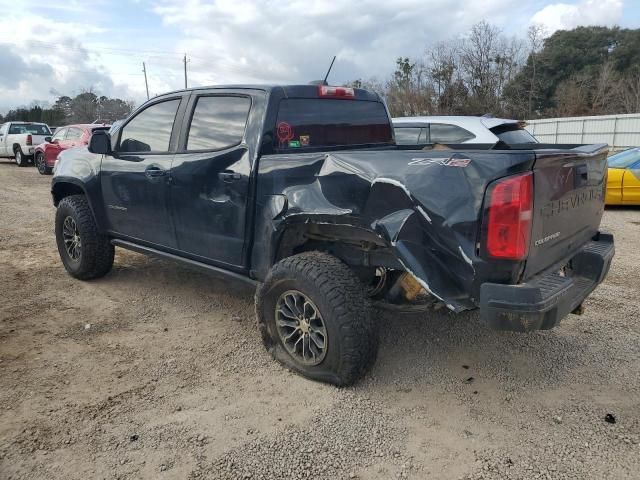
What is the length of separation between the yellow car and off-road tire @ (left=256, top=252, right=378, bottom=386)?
7712mm

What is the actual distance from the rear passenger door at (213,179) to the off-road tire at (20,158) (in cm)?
1855

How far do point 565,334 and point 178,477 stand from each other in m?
3.03

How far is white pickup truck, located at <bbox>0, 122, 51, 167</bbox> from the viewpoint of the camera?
19361 millimetres

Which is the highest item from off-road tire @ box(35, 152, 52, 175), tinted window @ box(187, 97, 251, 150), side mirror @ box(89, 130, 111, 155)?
tinted window @ box(187, 97, 251, 150)

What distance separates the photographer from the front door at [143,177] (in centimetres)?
427

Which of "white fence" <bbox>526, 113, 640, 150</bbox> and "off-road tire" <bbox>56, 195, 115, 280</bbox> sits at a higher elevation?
"white fence" <bbox>526, 113, 640, 150</bbox>

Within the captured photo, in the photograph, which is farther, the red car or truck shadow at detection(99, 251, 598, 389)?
the red car

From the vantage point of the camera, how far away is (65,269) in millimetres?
5684

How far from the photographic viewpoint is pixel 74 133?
15.2 meters

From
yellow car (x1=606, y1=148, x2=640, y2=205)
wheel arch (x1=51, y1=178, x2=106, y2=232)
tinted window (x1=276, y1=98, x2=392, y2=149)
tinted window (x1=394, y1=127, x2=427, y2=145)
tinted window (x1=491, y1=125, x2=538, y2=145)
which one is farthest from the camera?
yellow car (x1=606, y1=148, x2=640, y2=205)

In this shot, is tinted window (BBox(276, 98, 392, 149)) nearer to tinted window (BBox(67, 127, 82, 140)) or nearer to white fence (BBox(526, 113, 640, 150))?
tinted window (BBox(67, 127, 82, 140))

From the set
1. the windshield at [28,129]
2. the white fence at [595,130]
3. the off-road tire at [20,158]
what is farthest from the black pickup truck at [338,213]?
the white fence at [595,130]

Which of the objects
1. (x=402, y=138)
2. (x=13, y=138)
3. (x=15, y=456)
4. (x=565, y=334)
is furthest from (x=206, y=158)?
(x=13, y=138)

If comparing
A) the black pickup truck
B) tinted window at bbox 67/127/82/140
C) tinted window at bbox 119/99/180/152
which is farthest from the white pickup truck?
the black pickup truck
